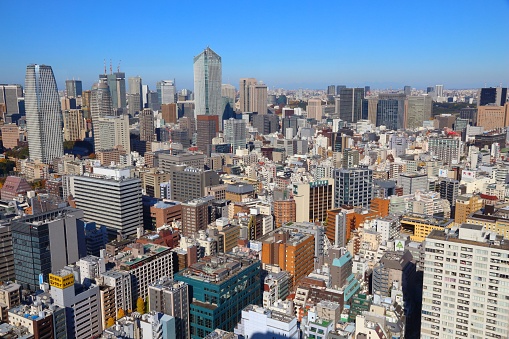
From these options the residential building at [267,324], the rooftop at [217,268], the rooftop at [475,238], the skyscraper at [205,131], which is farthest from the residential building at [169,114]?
the rooftop at [475,238]

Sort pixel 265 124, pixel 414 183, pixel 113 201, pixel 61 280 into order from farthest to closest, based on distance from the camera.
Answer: pixel 265 124 < pixel 414 183 < pixel 113 201 < pixel 61 280

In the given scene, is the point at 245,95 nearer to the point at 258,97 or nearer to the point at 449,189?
the point at 258,97

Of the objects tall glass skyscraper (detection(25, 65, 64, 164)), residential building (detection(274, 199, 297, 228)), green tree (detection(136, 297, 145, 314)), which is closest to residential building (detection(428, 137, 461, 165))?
residential building (detection(274, 199, 297, 228))

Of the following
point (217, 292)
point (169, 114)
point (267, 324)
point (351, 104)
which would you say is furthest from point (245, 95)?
point (267, 324)

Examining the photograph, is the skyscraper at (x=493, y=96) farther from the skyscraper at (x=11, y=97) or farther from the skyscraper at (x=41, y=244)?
the skyscraper at (x=11, y=97)

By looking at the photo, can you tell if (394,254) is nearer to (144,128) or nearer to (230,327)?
(230,327)

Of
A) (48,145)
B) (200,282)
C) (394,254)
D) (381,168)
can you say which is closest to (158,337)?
(200,282)

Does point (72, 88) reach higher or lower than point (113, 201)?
higher
